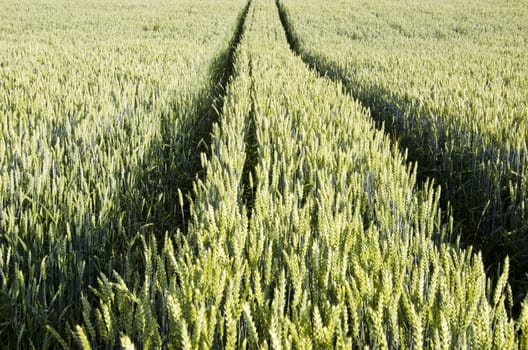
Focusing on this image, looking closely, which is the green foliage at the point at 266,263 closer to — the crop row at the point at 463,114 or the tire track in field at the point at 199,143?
the tire track in field at the point at 199,143

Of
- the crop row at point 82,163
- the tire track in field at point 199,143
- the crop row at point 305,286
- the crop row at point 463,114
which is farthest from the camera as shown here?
the tire track in field at point 199,143

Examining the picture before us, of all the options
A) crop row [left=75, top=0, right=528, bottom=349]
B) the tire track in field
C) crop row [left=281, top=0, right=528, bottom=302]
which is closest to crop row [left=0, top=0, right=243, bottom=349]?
the tire track in field

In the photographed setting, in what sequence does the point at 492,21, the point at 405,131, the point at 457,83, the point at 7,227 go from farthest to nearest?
the point at 492,21, the point at 457,83, the point at 405,131, the point at 7,227

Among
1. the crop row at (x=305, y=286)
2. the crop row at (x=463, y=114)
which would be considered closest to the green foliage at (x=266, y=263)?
the crop row at (x=305, y=286)

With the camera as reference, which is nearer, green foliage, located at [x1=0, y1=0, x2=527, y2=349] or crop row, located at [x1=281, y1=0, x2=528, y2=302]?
green foliage, located at [x1=0, y1=0, x2=527, y2=349]

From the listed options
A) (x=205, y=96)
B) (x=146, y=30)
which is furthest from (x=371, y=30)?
(x=205, y=96)

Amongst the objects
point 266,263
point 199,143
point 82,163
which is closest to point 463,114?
point 199,143

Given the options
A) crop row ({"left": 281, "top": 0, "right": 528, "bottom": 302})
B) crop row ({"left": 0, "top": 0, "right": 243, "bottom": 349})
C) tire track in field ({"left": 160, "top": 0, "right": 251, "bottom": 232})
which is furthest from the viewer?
tire track in field ({"left": 160, "top": 0, "right": 251, "bottom": 232})

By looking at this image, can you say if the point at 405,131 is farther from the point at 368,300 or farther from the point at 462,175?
the point at 368,300

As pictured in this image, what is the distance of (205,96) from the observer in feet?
19.0

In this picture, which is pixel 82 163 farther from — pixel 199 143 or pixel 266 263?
pixel 266 263

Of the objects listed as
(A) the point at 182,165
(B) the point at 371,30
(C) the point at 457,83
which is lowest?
(A) the point at 182,165

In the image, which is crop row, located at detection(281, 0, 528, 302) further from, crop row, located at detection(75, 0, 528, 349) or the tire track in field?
the tire track in field

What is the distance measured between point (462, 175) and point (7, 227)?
9.09 ft
